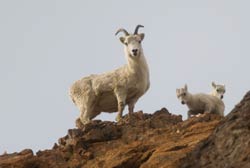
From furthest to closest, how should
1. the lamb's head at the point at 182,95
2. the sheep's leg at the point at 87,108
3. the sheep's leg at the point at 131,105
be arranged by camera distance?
the sheep's leg at the point at 87,108 → the sheep's leg at the point at 131,105 → the lamb's head at the point at 182,95

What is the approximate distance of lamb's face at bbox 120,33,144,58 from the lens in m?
26.5

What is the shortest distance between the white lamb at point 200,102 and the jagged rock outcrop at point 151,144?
2.04 meters

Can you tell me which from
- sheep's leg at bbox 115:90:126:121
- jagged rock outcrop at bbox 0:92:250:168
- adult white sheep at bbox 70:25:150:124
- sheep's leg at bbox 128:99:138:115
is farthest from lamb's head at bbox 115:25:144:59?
jagged rock outcrop at bbox 0:92:250:168

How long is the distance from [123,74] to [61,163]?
5.88 meters

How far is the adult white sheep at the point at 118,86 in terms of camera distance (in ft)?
87.1

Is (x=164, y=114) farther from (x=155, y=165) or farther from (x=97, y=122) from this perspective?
(x=155, y=165)

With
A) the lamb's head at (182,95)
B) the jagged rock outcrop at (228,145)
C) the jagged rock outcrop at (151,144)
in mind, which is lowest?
the jagged rock outcrop at (228,145)

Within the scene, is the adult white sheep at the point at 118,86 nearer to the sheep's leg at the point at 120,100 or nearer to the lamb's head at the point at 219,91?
the sheep's leg at the point at 120,100

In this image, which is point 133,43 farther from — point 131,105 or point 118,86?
point 131,105

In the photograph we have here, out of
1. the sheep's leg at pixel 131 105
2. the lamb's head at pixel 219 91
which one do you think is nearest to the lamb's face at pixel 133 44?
the sheep's leg at pixel 131 105

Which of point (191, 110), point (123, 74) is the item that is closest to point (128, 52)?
point (123, 74)

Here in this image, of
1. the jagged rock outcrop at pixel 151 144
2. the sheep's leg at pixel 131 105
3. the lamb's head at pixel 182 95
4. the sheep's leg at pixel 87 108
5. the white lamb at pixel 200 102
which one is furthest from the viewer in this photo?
the sheep's leg at pixel 87 108

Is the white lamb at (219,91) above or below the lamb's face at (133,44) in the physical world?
below

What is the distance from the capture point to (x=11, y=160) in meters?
22.1
